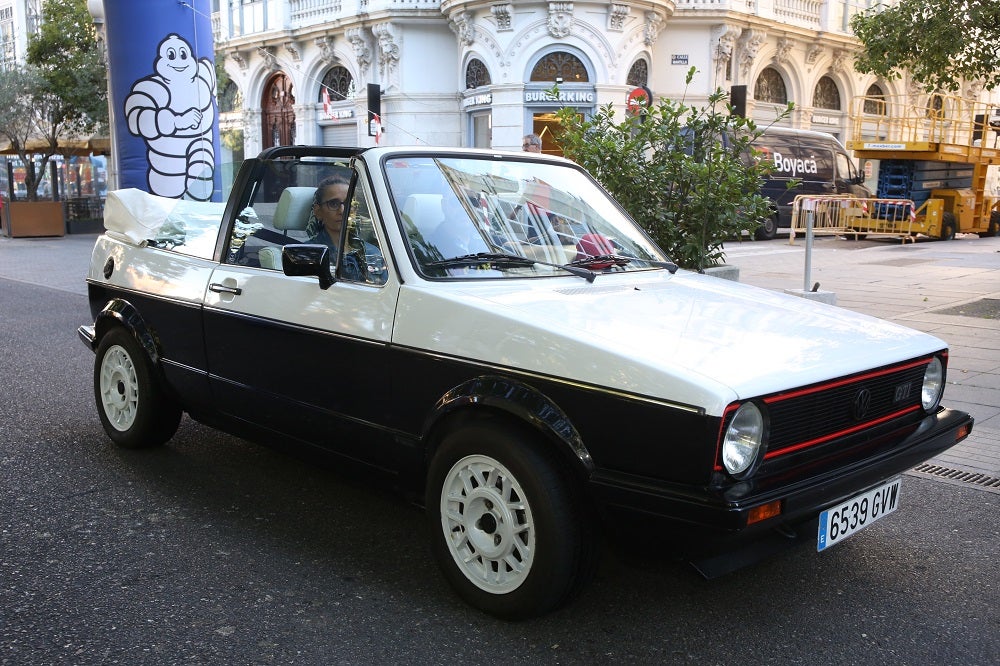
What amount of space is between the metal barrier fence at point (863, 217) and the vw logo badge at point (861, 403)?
19.8 metres

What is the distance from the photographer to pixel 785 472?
9.46 feet

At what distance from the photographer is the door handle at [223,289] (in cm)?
420

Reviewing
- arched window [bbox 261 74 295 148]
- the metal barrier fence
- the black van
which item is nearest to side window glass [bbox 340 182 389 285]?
the metal barrier fence

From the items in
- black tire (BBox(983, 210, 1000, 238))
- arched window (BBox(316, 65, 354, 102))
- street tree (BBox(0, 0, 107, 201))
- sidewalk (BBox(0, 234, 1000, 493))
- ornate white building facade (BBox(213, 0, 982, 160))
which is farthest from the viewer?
arched window (BBox(316, 65, 354, 102))

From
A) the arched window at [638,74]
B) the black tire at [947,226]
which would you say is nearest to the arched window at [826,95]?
the arched window at [638,74]

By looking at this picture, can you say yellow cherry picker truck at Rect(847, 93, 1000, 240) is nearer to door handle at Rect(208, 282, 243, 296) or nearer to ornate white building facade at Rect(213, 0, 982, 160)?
ornate white building facade at Rect(213, 0, 982, 160)

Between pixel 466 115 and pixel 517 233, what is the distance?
27.1m

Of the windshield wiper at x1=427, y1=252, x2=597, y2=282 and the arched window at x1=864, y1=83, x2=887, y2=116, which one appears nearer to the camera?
the windshield wiper at x1=427, y1=252, x2=597, y2=282

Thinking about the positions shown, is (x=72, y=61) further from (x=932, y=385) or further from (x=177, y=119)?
(x=932, y=385)

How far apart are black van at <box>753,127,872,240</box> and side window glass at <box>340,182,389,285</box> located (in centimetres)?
2201

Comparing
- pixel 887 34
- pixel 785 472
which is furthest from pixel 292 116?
pixel 785 472

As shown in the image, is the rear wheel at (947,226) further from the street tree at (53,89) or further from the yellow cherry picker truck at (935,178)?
the street tree at (53,89)

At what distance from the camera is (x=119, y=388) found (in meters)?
5.11

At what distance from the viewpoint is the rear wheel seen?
2302cm
